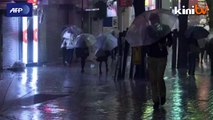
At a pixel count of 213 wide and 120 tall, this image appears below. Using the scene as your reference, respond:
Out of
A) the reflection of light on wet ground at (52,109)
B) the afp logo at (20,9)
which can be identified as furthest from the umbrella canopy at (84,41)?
the reflection of light on wet ground at (52,109)

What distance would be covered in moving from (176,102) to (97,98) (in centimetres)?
198

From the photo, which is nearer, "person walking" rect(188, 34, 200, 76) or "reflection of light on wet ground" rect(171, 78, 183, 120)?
"reflection of light on wet ground" rect(171, 78, 183, 120)

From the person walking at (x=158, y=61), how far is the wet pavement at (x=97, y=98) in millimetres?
312

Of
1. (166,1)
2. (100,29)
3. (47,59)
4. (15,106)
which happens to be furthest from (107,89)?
(166,1)

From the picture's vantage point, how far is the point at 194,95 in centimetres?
1374

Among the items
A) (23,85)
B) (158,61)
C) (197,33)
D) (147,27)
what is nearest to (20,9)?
(23,85)

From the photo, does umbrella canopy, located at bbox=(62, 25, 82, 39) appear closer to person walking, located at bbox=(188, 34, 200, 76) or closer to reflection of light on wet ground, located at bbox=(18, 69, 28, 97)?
reflection of light on wet ground, located at bbox=(18, 69, 28, 97)

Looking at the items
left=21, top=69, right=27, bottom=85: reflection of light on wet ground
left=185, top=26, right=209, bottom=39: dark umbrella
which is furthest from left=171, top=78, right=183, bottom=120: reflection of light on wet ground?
left=21, top=69, right=27, bottom=85: reflection of light on wet ground

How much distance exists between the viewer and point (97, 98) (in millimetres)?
13273

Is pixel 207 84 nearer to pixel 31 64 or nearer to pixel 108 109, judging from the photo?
pixel 108 109

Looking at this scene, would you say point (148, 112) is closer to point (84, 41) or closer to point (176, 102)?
point (176, 102)

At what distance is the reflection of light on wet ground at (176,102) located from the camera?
1056 centimetres

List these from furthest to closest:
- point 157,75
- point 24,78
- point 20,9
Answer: point 20,9
point 24,78
point 157,75

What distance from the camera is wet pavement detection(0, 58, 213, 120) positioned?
10742mm
